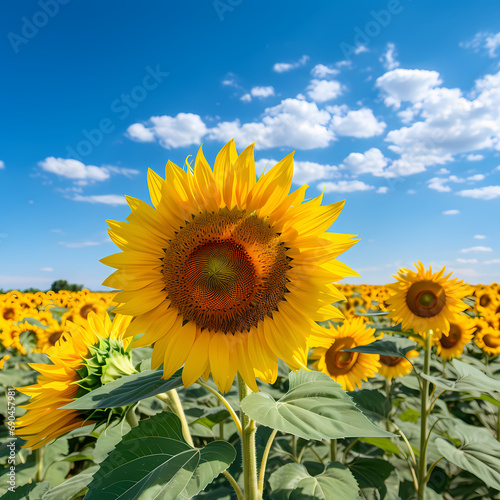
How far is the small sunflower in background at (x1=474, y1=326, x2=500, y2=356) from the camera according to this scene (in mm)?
6649

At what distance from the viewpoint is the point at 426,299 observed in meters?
3.77

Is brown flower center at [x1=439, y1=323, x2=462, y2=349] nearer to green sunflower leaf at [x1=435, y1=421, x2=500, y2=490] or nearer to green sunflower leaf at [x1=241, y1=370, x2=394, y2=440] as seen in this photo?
green sunflower leaf at [x1=435, y1=421, x2=500, y2=490]

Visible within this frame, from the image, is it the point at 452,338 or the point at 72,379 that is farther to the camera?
the point at 452,338

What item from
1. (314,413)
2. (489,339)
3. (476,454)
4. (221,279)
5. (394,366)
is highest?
(221,279)

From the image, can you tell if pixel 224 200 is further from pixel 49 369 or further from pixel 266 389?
pixel 266 389

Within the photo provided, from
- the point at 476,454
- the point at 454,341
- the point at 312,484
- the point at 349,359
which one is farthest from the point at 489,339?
the point at 312,484

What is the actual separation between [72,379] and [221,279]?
910 mm

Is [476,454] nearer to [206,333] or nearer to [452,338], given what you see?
[206,333]

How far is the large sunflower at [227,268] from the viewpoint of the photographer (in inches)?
61.7

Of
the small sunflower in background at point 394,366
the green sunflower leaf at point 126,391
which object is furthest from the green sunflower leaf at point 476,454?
the green sunflower leaf at point 126,391

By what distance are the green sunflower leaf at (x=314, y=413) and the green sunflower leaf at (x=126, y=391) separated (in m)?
0.35

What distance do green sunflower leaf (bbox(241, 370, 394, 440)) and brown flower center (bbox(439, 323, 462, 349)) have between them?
14.7ft

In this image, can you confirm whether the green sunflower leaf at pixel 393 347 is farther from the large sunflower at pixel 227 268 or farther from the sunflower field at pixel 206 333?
the large sunflower at pixel 227 268

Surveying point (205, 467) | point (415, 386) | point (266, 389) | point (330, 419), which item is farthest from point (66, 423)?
point (415, 386)
